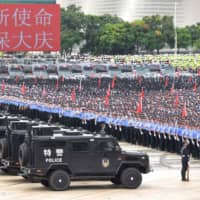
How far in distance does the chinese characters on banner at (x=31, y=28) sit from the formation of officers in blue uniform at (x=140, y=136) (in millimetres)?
18098

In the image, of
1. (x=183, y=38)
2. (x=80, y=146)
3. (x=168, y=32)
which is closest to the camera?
(x=80, y=146)

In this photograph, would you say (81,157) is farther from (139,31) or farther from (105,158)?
(139,31)

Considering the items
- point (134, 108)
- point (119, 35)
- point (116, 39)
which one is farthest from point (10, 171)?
point (116, 39)

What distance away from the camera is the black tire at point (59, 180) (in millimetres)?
28891

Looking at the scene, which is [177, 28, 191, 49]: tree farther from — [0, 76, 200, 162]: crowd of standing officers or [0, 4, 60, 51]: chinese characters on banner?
[0, 4, 60, 51]: chinese characters on banner

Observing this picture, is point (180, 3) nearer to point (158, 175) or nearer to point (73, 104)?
point (73, 104)

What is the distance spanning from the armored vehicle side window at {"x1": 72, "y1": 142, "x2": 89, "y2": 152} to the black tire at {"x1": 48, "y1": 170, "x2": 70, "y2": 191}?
0.68 meters

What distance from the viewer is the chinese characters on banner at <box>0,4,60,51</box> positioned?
2768 inches

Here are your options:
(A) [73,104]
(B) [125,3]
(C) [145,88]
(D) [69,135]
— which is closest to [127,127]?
(A) [73,104]

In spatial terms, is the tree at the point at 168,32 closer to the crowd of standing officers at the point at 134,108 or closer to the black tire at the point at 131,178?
the crowd of standing officers at the point at 134,108

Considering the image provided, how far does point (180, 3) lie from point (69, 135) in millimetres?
149579

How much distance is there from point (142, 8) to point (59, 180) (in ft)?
479

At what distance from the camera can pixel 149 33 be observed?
425ft

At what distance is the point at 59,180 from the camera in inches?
1141
